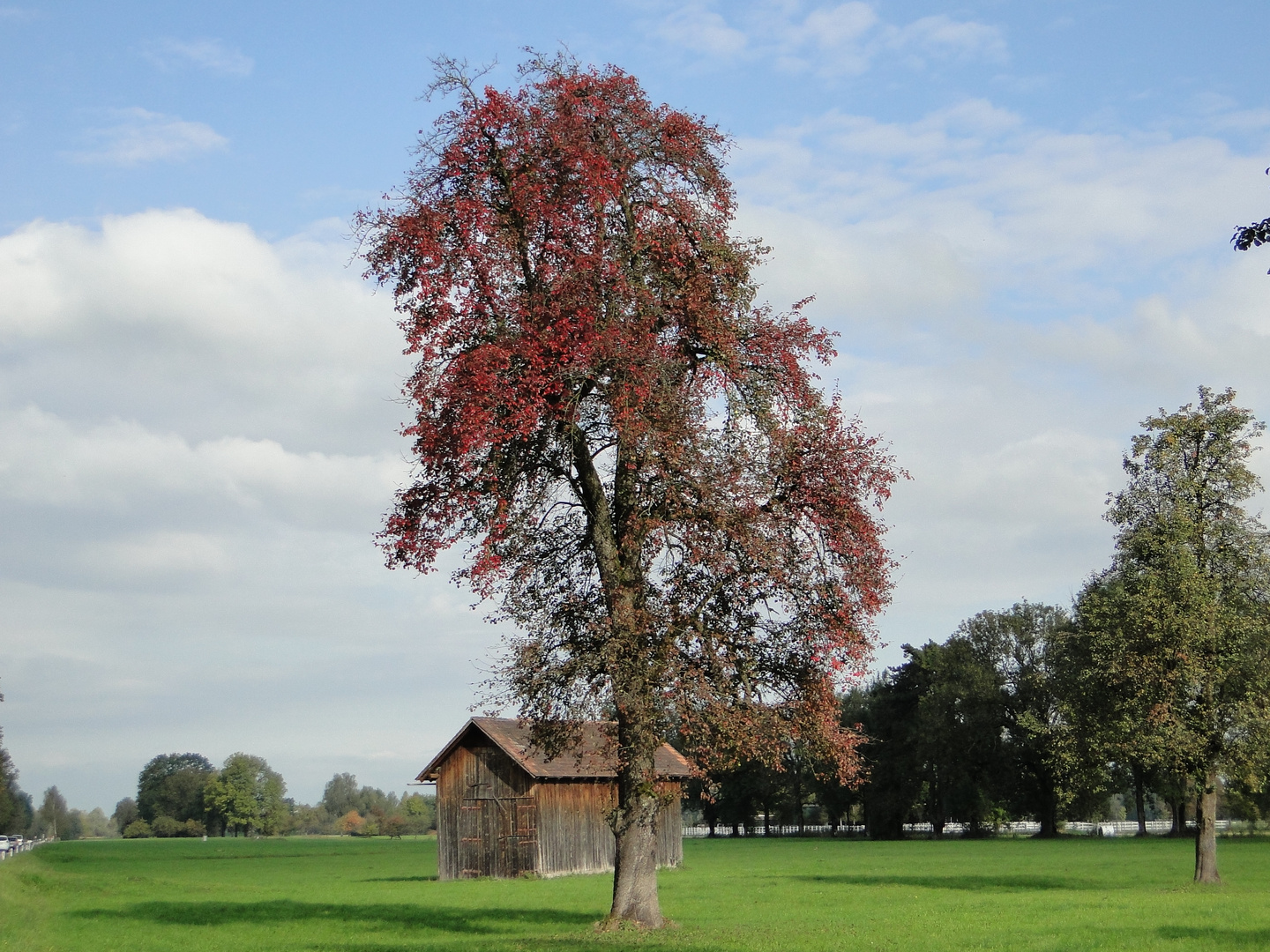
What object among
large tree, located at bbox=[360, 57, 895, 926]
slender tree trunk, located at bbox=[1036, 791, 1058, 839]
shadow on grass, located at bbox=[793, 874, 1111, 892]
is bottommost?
slender tree trunk, located at bbox=[1036, 791, 1058, 839]

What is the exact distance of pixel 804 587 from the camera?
2341cm

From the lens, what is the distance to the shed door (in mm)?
50969

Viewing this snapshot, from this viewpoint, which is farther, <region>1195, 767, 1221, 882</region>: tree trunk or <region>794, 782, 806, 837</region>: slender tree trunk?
<region>794, 782, 806, 837</region>: slender tree trunk

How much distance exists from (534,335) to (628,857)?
34.5 ft

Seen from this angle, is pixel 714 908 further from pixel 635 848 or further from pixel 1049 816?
pixel 1049 816

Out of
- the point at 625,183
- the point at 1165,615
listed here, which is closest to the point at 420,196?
the point at 625,183

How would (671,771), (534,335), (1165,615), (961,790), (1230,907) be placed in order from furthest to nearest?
(961,790)
(671,771)
(1165,615)
(1230,907)
(534,335)

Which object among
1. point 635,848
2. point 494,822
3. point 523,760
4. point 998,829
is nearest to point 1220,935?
point 635,848

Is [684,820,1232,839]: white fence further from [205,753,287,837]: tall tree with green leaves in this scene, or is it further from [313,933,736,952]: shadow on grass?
[313,933,736,952]: shadow on grass

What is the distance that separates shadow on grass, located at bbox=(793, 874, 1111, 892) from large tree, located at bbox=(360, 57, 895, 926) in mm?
20240

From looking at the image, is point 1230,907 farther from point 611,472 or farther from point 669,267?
point 669,267

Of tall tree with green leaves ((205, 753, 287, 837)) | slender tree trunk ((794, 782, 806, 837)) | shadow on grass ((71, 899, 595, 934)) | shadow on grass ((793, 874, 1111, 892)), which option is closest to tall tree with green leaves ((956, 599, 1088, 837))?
slender tree trunk ((794, 782, 806, 837))

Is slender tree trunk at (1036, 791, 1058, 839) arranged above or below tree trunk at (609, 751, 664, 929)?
below

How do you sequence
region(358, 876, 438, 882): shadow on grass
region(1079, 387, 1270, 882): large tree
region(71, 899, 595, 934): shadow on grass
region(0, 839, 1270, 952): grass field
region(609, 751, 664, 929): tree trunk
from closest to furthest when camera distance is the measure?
region(609, 751, 664, 929): tree trunk → region(0, 839, 1270, 952): grass field → region(71, 899, 595, 934): shadow on grass → region(1079, 387, 1270, 882): large tree → region(358, 876, 438, 882): shadow on grass
